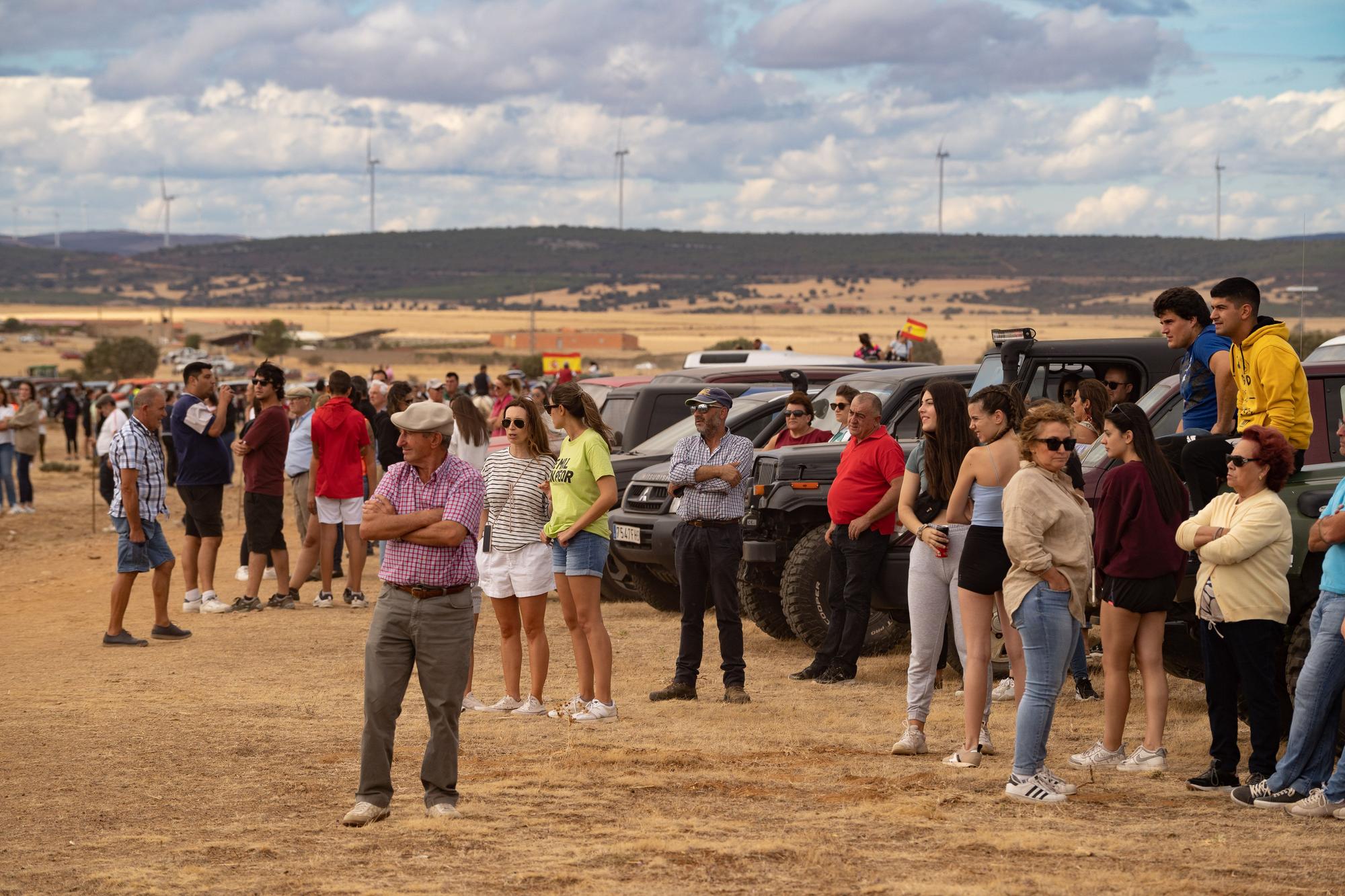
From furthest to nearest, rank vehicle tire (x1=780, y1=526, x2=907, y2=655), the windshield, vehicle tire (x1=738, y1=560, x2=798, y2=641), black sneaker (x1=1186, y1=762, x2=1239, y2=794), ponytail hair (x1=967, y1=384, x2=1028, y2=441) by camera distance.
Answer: the windshield < vehicle tire (x1=738, y1=560, x2=798, y2=641) < vehicle tire (x1=780, y1=526, x2=907, y2=655) < ponytail hair (x1=967, y1=384, x2=1028, y2=441) < black sneaker (x1=1186, y1=762, x2=1239, y2=794)

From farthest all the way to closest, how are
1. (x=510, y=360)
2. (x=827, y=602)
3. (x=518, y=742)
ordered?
(x=510, y=360)
(x=827, y=602)
(x=518, y=742)

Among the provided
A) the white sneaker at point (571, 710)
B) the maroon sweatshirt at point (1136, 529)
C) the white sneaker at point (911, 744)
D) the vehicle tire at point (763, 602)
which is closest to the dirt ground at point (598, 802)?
the white sneaker at point (911, 744)

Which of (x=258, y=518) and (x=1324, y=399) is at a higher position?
(x=1324, y=399)

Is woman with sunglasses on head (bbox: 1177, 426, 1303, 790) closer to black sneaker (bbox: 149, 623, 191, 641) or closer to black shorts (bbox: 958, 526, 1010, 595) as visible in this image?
black shorts (bbox: 958, 526, 1010, 595)

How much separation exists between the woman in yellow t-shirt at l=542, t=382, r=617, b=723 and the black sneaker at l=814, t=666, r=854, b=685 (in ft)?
5.76

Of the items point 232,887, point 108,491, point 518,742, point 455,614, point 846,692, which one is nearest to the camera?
point 232,887

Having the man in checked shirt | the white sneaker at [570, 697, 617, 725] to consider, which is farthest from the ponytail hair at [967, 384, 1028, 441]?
the white sneaker at [570, 697, 617, 725]

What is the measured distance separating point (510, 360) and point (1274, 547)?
257 ft

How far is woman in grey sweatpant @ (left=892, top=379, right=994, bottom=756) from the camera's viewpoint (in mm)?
7789

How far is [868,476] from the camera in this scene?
32.0ft

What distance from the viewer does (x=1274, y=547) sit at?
673cm

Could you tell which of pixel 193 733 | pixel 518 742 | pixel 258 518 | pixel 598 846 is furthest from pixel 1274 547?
pixel 258 518


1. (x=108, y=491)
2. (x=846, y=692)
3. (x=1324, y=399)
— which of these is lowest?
(x=846, y=692)

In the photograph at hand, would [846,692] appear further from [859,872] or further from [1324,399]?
[859,872]
